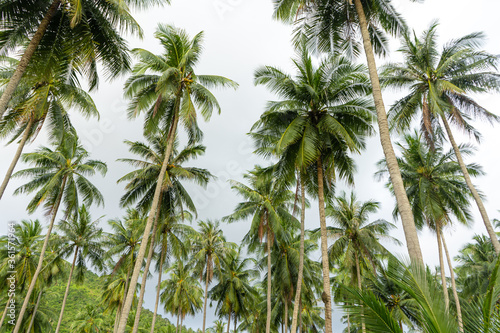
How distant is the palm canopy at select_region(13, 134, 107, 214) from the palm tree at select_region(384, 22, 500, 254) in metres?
19.4

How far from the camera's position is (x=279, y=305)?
3017 centimetres

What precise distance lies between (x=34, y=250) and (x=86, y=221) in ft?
17.4

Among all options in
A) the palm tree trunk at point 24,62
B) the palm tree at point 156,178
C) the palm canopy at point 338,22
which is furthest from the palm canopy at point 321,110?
the palm tree trunk at point 24,62

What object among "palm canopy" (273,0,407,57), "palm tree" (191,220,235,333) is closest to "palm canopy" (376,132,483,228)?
"palm canopy" (273,0,407,57)

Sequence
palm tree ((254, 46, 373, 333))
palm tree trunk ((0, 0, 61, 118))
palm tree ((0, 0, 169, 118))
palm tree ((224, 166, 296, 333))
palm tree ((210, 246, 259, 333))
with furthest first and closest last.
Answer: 1. palm tree ((210, 246, 259, 333))
2. palm tree ((224, 166, 296, 333))
3. palm tree ((254, 46, 373, 333))
4. palm tree ((0, 0, 169, 118))
5. palm tree trunk ((0, 0, 61, 118))

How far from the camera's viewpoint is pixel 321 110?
1381 cm

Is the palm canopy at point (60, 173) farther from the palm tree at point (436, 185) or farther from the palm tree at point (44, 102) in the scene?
the palm tree at point (436, 185)

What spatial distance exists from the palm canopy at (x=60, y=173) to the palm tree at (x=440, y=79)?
1945 centimetres

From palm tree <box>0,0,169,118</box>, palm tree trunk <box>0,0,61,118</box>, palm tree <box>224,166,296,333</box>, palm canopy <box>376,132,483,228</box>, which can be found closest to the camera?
palm tree trunk <box>0,0,61,118</box>

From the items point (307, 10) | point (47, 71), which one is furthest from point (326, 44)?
point (47, 71)

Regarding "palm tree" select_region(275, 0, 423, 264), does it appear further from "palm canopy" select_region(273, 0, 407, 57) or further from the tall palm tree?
the tall palm tree

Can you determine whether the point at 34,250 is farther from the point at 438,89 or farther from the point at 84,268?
the point at 438,89

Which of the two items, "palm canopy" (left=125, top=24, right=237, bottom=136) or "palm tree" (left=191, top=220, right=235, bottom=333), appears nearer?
"palm canopy" (left=125, top=24, right=237, bottom=136)

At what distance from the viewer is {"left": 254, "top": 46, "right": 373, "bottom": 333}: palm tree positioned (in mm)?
12773
